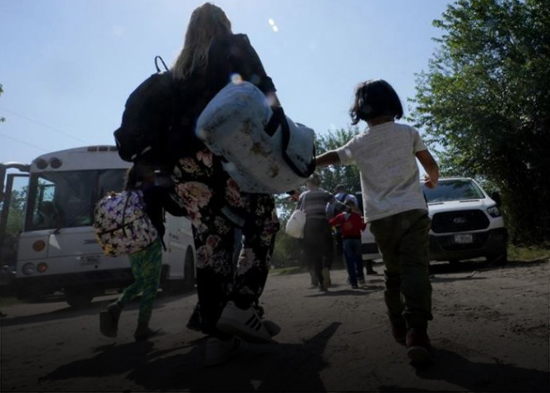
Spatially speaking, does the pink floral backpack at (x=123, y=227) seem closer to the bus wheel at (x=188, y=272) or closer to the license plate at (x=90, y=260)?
the license plate at (x=90, y=260)

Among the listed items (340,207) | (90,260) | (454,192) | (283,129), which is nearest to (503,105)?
(454,192)

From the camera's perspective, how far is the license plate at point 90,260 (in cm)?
921

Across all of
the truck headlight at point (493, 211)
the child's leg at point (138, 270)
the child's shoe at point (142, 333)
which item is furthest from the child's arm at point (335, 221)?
the child's shoe at point (142, 333)

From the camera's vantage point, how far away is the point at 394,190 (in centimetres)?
340

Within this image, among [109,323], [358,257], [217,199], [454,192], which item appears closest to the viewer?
[217,199]

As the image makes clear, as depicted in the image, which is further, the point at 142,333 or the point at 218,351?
the point at 142,333

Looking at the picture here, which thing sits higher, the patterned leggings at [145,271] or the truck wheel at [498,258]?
the patterned leggings at [145,271]

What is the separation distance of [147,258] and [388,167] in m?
2.49

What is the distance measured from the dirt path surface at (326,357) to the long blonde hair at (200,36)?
1778 millimetres

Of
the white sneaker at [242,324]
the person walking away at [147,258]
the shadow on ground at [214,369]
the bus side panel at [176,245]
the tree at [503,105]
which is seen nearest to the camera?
the shadow on ground at [214,369]

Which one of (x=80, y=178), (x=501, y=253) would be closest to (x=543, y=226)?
(x=501, y=253)

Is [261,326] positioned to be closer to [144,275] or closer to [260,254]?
[260,254]

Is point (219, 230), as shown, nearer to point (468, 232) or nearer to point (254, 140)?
point (254, 140)

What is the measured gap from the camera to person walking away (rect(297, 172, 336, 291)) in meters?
8.43
